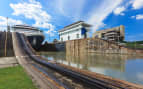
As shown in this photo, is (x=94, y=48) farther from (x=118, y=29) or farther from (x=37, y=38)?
(x=118, y=29)

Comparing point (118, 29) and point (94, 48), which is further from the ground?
point (118, 29)

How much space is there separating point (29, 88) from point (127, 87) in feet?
17.7

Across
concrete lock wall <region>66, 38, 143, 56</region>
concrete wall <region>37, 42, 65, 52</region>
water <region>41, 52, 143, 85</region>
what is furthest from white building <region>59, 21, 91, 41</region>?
water <region>41, 52, 143, 85</region>

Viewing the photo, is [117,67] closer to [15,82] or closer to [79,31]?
[15,82]

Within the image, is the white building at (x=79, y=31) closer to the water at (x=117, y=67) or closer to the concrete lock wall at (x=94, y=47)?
the concrete lock wall at (x=94, y=47)

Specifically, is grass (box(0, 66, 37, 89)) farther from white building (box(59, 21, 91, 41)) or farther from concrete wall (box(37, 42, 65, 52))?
white building (box(59, 21, 91, 41))

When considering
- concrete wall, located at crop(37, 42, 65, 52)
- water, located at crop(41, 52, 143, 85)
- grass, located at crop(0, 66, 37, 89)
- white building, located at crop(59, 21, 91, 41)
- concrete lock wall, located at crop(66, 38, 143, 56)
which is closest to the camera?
grass, located at crop(0, 66, 37, 89)

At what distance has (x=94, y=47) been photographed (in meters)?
26.1

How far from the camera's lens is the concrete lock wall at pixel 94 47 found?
73.3ft

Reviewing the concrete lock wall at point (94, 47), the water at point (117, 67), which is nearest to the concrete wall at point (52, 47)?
the concrete lock wall at point (94, 47)

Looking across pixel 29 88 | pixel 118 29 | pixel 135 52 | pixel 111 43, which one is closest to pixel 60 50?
pixel 111 43

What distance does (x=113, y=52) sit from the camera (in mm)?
23219

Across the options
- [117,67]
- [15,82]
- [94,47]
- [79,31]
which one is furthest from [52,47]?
[15,82]

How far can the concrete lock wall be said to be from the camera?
22334 millimetres
